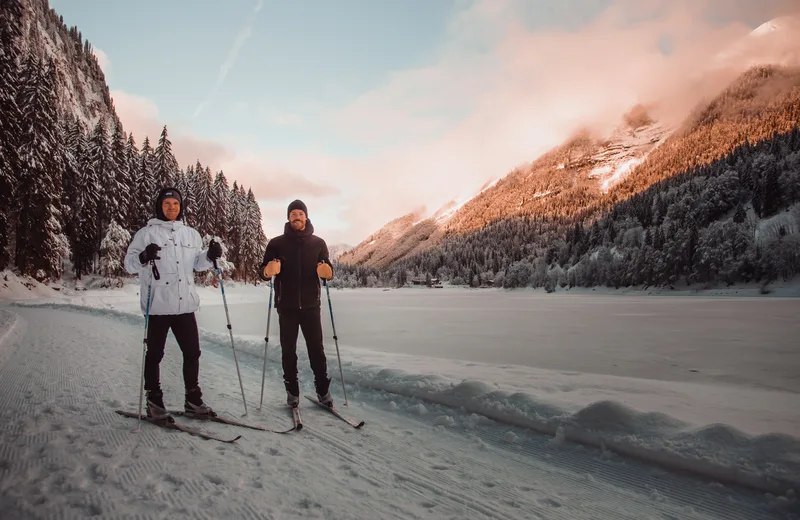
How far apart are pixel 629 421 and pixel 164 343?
199 inches

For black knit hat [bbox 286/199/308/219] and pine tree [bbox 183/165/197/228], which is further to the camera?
pine tree [bbox 183/165/197/228]

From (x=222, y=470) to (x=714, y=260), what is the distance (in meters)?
77.0

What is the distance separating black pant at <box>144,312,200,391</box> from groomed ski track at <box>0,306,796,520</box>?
1.56 ft

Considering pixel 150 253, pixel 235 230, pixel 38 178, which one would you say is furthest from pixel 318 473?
pixel 235 230

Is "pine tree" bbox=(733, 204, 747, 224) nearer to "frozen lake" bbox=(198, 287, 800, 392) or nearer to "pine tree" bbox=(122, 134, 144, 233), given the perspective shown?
"frozen lake" bbox=(198, 287, 800, 392)

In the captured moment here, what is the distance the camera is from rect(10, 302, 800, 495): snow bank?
3115mm

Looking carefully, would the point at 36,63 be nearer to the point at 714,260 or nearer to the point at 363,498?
the point at 363,498

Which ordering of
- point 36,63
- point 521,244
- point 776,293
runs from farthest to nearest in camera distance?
1. point 521,244
2. point 776,293
3. point 36,63

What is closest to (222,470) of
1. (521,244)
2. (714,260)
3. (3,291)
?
(3,291)

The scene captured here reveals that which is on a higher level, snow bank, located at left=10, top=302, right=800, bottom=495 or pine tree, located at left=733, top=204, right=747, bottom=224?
pine tree, located at left=733, top=204, right=747, bottom=224

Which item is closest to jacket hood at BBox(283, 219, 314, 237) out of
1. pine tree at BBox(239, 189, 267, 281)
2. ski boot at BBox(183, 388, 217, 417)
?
ski boot at BBox(183, 388, 217, 417)

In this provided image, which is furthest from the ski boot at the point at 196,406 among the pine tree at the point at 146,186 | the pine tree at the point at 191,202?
the pine tree at the point at 146,186

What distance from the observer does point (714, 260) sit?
198 feet

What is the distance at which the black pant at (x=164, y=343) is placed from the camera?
4.30m
